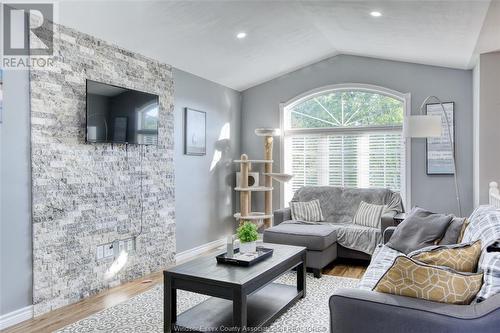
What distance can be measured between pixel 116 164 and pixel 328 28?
2.94m

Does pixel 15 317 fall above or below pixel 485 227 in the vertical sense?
below

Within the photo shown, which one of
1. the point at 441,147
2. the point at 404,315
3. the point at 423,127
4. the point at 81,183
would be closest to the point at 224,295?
the point at 404,315

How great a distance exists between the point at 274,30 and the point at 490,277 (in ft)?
11.6

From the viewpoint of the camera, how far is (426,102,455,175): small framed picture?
5.14m

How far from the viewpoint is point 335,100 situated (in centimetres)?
593

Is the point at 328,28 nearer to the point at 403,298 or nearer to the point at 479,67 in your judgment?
the point at 479,67

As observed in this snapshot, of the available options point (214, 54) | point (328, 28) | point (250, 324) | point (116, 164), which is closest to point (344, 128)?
point (328, 28)

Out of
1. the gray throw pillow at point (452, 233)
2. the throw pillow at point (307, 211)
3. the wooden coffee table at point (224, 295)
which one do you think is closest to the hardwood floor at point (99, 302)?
the throw pillow at point (307, 211)

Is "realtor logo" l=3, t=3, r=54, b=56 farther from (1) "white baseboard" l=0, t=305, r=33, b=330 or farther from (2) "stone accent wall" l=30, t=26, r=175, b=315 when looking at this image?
(1) "white baseboard" l=0, t=305, r=33, b=330

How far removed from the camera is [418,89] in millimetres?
5328

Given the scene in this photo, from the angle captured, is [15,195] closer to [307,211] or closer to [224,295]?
[224,295]

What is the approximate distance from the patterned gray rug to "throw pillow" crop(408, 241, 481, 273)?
998 mm

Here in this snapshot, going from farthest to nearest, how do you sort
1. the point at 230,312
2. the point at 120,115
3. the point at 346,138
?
1. the point at 346,138
2. the point at 120,115
3. the point at 230,312

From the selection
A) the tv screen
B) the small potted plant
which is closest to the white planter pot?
the small potted plant
